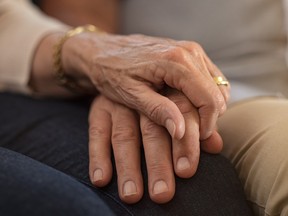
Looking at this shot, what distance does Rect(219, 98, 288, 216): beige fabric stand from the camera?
0.55 m

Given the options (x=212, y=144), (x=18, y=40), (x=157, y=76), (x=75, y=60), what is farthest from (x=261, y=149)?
(x=18, y=40)

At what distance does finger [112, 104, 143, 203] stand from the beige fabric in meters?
0.14

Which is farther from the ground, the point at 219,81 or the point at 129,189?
the point at 219,81

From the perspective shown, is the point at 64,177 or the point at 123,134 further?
the point at 123,134

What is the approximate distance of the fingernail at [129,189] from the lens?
542mm

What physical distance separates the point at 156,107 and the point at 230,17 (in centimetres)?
41

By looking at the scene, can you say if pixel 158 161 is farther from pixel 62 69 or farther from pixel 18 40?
pixel 18 40

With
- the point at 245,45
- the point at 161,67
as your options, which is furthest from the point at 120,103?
the point at 245,45

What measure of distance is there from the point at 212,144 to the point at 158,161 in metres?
0.08

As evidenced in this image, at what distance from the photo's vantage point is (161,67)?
1.92 feet

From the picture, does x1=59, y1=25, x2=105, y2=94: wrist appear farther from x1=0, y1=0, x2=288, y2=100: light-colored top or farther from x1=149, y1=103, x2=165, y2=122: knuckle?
x1=149, y1=103, x2=165, y2=122: knuckle

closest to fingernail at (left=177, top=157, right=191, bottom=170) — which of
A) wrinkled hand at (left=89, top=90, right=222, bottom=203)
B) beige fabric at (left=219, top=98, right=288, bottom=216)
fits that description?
wrinkled hand at (left=89, top=90, right=222, bottom=203)

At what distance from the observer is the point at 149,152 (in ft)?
1.90

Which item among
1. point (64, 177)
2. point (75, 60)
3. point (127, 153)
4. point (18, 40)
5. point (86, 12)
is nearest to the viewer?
point (64, 177)
